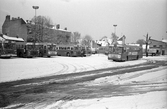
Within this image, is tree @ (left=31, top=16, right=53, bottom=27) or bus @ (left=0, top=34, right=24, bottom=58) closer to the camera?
bus @ (left=0, top=34, right=24, bottom=58)

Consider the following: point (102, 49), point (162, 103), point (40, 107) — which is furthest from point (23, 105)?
point (102, 49)

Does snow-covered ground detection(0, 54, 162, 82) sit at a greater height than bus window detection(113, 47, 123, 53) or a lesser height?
lesser

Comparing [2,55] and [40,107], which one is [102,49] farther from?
[40,107]

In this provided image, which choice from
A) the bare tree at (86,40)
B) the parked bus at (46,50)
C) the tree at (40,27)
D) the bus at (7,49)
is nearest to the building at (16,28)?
the tree at (40,27)

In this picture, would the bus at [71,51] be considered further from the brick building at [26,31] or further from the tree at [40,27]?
the brick building at [26,31]

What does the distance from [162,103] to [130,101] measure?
0.94m

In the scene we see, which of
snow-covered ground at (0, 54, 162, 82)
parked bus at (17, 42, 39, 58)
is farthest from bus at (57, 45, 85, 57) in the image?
snow-covered ground at (0, 54, 162, 82)

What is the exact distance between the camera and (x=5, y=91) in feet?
20.9

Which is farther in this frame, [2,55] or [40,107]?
[2,55]

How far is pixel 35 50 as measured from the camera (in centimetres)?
2691

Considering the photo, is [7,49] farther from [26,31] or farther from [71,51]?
[26,31]

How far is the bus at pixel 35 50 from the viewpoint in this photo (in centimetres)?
2545

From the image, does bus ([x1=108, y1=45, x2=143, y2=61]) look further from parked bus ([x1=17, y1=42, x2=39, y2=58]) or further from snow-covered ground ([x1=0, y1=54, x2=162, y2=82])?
parked bus ([x1=17, y1=42, x2=39, y2=58])

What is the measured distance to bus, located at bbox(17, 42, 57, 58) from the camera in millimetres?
25453
